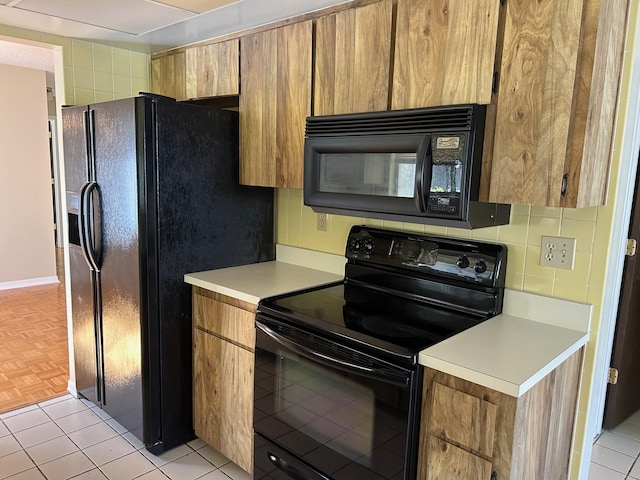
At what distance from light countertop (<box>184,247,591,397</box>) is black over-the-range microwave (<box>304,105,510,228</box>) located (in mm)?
366

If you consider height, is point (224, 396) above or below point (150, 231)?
below

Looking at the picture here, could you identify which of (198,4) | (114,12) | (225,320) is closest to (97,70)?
(114,12)

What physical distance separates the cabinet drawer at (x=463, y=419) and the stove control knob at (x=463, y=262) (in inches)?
23.4

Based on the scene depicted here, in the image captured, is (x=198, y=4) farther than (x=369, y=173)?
Yes

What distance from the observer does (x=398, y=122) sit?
1664 mm

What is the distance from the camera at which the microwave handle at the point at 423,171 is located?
5.14 feet

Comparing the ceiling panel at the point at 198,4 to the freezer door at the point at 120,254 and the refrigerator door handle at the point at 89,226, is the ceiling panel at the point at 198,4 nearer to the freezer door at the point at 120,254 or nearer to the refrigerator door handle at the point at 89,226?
the freezer door at the point at 120,254

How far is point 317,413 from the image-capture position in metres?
1.73

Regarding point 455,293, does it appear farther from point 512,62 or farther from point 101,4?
point 101,4

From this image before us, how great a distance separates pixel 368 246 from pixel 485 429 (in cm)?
102

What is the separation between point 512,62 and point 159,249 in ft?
5.33

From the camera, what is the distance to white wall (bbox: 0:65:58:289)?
16.6 ft

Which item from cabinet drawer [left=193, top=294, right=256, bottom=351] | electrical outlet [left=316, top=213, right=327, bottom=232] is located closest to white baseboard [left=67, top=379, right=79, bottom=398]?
cabinet drawer [left=193, top=294, right=256, bottom=351]

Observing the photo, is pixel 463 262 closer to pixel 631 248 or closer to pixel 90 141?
pixel 631 248
